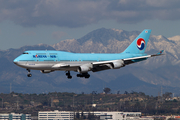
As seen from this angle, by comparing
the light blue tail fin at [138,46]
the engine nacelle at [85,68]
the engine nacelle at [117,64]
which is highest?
the light blue tail fin at [138,46]

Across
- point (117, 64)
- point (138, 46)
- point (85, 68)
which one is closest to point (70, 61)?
point (85, 68)

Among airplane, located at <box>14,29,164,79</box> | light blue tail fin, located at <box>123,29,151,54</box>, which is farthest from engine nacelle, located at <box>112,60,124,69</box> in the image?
light blue tail fin, located at <box>123,29,151,54</box>

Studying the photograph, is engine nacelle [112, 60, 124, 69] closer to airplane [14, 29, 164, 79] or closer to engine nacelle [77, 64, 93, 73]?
airplane [14, 29, 164, 79]

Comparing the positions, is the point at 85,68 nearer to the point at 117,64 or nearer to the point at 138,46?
the point at 117,64

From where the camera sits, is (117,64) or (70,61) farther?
(117,64)

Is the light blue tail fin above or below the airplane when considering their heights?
above

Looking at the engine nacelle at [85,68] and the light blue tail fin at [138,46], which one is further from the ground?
the light blue tail fin at [138,46]

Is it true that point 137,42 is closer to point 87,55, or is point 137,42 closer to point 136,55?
point 136,55

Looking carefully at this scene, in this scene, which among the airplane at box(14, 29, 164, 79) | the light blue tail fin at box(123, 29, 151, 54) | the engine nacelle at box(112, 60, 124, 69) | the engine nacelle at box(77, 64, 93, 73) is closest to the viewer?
the airplane at box(14, 29, 164, 79)

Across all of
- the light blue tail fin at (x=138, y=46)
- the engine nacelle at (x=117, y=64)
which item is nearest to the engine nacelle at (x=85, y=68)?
the engine nacelle at (x=117, y=64)

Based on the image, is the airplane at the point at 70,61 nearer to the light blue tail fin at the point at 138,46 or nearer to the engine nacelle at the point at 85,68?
the engine nacelle at the point at 85,68

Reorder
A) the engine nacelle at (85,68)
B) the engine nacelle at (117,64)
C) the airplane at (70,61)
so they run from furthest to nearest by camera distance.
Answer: the engine nacelle at (117,64), the engine nacelle at (85,68), the airplane at (70,61)

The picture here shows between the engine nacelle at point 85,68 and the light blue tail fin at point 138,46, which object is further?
the light blue tail fin at point 138,46

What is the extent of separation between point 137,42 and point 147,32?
4518 mm
